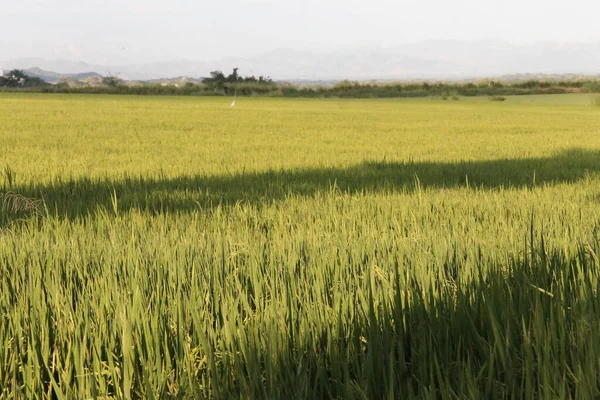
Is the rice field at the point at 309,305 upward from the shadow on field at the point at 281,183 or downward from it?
upward

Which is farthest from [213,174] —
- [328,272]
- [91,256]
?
[328,272]

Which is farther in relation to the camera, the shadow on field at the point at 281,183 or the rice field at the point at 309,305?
the shadow on field at the point at 281,183

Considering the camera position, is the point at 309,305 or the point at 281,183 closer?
the point at 309,305

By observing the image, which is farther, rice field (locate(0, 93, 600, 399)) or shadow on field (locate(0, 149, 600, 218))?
shadow on field (locate(0, 149, 600, 218))

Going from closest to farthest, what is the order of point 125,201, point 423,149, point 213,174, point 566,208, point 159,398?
point 159,398, point 566,208, point 125,201, point 213,174, point 423,149

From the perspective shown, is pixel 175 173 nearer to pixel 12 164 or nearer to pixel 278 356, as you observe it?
pixel 12 164

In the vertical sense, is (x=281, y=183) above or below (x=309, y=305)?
below

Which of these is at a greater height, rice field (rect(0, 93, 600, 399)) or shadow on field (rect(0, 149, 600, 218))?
rice field (rect(0, 93, 600, 399))

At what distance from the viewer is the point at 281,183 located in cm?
589

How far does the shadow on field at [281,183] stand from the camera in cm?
476

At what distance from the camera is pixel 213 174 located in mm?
6820

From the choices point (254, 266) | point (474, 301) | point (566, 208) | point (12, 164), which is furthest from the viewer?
point (12, 164)

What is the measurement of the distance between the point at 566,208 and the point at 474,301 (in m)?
2.49

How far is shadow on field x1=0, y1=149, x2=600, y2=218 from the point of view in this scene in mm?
4758
